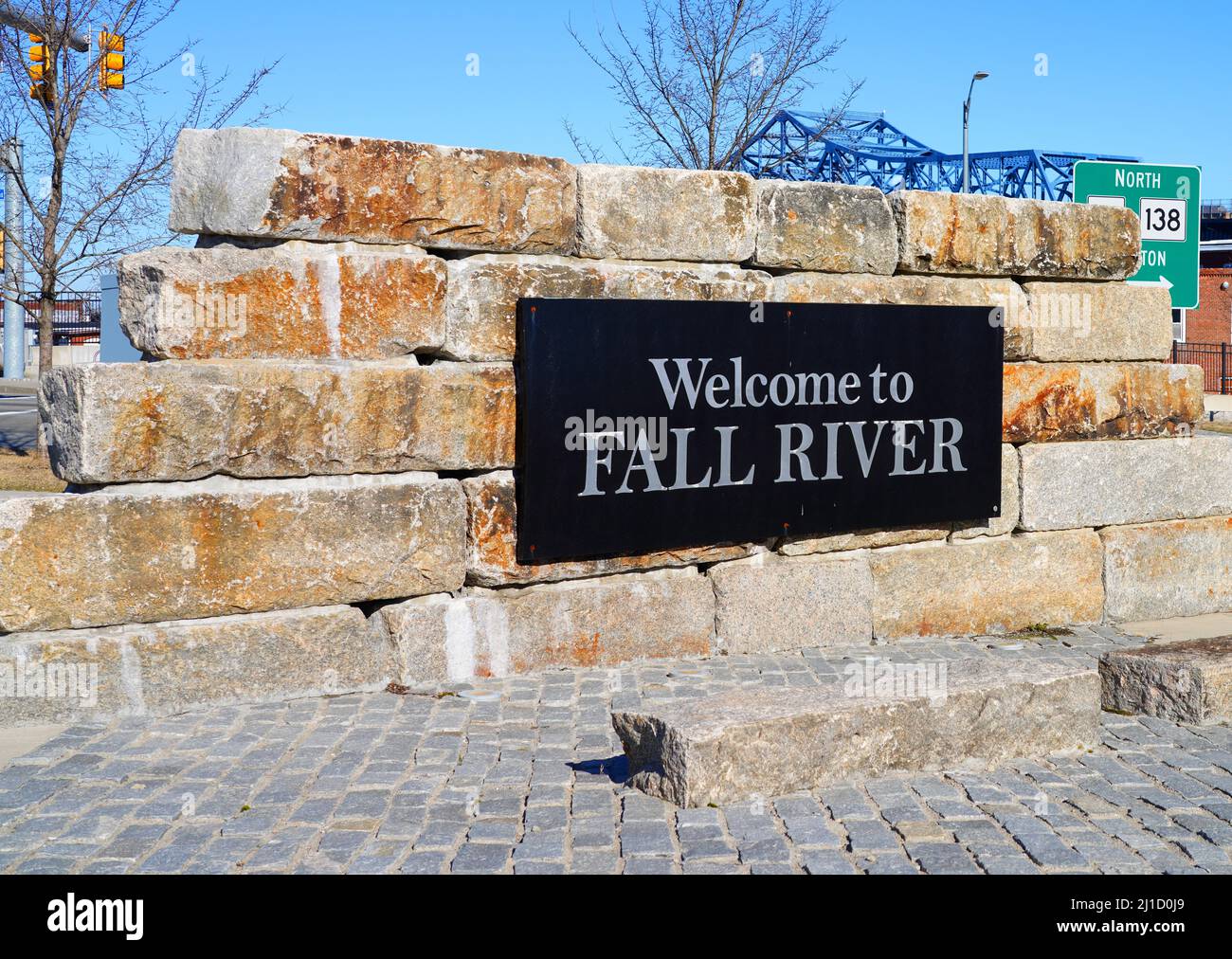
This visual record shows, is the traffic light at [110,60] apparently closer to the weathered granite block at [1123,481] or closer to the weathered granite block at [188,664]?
the weathered granite block at [188,664]

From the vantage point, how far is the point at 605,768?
15.3 feet

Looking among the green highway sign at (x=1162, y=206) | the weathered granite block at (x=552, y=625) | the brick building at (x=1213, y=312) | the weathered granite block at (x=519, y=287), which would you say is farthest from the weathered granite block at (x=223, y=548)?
the brick building at (x=1213, y=312)

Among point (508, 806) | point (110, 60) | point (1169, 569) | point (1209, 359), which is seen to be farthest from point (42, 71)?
point (1209, 359)

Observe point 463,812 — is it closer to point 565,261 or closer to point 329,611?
point 329,611

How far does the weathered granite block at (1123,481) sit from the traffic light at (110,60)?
34.2 ft

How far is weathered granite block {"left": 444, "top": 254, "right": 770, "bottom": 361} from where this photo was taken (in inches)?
230

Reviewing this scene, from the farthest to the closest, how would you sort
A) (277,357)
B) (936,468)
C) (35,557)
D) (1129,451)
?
(1129,451) < (936,468) < (277,357) < (35,557)

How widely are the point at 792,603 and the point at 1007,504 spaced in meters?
1.60

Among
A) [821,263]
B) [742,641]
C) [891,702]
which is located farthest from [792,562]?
[891,702]

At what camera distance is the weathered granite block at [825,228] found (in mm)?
6535

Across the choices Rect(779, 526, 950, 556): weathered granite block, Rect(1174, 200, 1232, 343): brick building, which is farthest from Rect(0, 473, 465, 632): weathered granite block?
Rect(1174, 200, 1232, 343): brick building

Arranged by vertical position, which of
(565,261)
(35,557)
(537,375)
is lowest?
(35,557)

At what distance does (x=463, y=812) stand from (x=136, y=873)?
1.06 metres

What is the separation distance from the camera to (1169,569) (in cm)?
774
